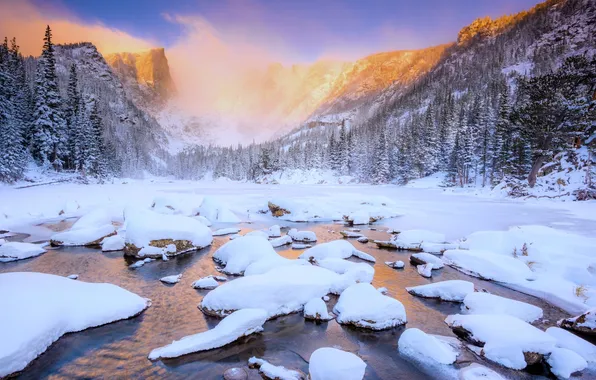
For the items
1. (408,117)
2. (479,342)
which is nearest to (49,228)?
(479,342)

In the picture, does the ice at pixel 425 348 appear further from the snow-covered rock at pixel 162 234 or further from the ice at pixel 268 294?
the snow-covered rock at pixel 162 234

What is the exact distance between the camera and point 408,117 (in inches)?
4722

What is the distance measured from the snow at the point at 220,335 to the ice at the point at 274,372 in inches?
36.8

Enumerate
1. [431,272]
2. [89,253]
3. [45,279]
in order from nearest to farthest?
[45,279] < [431,272] < [89,253]

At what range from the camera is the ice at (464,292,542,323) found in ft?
22.2

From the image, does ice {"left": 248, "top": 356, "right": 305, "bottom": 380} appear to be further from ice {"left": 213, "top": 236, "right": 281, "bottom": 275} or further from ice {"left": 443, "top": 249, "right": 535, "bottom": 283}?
ice {"left": 443, "top": 249, "right": 535, "bottom": 283}

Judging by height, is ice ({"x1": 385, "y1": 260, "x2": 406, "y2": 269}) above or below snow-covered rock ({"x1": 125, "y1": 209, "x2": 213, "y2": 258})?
below

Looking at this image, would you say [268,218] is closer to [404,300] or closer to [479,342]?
[404,300]

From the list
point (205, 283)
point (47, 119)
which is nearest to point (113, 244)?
point (205, 283)

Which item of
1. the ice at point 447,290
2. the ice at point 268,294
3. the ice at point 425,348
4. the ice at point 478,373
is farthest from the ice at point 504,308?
the ice at point 268,294

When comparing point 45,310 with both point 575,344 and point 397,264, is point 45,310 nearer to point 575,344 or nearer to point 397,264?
point 397,264

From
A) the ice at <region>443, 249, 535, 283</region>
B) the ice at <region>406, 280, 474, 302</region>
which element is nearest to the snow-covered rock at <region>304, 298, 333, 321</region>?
the ice at <region>406, 280, 474, 302</region>

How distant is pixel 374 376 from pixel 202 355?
334 centimetres

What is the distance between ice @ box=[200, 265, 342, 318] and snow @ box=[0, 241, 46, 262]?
920cm
